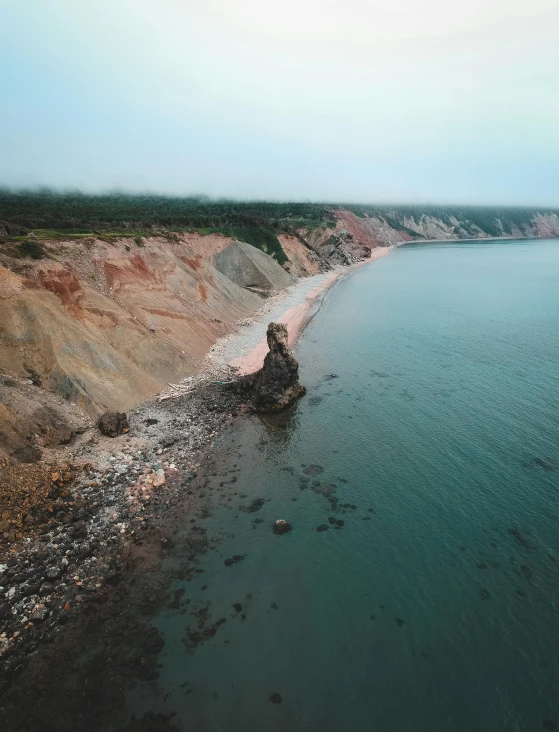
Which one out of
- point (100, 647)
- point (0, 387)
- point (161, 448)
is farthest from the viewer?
point (161, 448)

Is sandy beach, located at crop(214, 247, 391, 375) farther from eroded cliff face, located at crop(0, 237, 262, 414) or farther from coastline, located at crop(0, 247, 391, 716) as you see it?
coastline, located at crop(0, 247, 391, 716)

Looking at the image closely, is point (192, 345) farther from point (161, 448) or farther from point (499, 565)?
point (499, 565)

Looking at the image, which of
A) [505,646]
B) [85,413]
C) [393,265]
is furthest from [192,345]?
[393,265]

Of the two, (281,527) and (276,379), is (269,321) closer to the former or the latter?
(276,379)

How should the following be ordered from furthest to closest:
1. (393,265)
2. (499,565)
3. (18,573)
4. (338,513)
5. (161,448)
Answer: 1. (393,265)
2. (161,448)
3. (338,513)
4. (499,565)
5. (18,573)

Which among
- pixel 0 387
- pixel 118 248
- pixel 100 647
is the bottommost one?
pixel 100 647

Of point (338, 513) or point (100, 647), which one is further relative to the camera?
point (338, 513)
